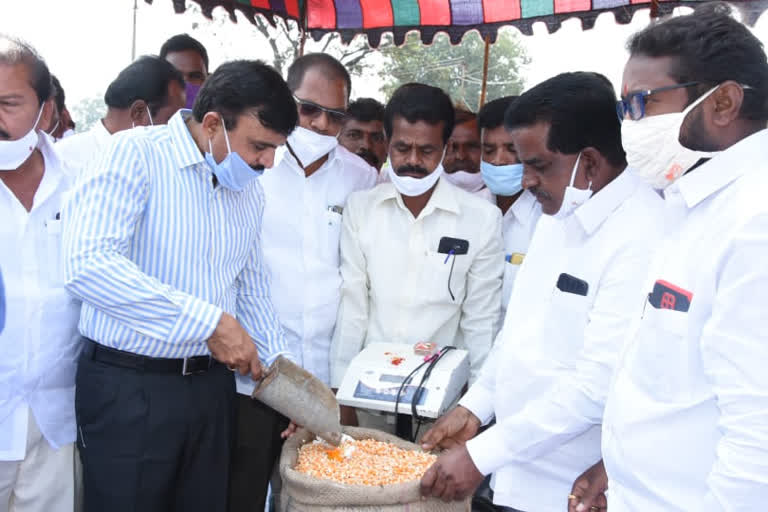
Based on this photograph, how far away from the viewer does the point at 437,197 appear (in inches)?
123

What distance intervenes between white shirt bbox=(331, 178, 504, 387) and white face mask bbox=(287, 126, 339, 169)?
0.33 meters

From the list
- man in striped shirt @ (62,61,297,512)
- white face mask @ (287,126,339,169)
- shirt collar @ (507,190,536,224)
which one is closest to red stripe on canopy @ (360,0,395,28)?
white face mask @ (287,126,339,169)

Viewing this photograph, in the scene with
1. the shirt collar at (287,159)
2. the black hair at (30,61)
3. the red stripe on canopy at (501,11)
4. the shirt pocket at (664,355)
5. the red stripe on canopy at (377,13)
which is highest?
the red stripe on canopy at (377,13)

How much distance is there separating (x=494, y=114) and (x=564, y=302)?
68.2 inches

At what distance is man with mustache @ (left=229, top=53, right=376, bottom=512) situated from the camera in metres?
3.00

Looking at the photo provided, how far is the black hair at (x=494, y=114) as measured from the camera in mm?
3494

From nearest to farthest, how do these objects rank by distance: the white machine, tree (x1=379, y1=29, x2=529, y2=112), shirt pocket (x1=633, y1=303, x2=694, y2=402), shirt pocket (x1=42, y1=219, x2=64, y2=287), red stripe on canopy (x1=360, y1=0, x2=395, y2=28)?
1. shirt pocket (x1=633, y1=303, x2=694, y2=402)
2. shirt pocket (x1=42, y1=219, x2=64, y2=287)
3. the white machine
4. red stripe on canopy (x1=360, y1=0, x2=395, y2=28)
5. tree (x1=379, y1=29, x2=529, y2=112)

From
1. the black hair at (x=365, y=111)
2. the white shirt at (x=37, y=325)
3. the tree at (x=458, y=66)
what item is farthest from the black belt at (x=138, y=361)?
the tree at (x=458, y=66)

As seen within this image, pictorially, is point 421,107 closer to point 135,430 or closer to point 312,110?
point 312,110

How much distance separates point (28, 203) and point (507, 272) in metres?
2.10

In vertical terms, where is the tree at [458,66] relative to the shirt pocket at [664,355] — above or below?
above

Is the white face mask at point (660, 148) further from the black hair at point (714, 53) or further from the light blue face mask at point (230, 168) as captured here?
the light blue face mask at point (230, 168)

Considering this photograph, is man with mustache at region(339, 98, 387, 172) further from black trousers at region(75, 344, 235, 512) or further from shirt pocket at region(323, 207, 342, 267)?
black trousers at region(75, 344, 235, 512)

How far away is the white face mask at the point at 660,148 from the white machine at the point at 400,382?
1162mm
